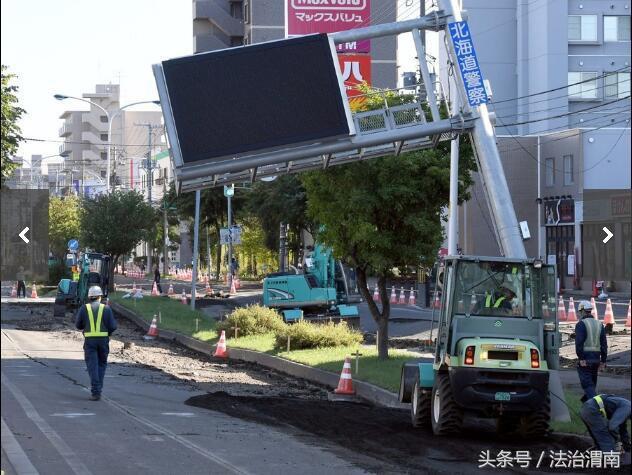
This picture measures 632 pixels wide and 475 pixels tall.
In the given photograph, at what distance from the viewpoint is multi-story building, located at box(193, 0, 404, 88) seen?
51.8 meters

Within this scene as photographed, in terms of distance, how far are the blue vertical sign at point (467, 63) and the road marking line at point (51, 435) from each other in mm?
8889

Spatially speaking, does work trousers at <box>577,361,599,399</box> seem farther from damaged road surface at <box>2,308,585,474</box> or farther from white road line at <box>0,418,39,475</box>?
white road line at <box>0,418,39,475</box>

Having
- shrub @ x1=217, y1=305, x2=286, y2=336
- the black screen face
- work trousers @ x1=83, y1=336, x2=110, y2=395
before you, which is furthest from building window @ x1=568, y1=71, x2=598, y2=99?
work trousers @ x1=83, y1=336, x2=110, y2=395

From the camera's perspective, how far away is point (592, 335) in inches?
720

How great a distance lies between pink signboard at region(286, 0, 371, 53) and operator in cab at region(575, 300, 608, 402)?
27679 mm

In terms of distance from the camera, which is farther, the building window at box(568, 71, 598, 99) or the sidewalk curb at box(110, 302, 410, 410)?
the building window at box(568, 71, 598, 99)

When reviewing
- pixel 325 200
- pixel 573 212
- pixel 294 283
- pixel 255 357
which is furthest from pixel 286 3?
pixel 325 200

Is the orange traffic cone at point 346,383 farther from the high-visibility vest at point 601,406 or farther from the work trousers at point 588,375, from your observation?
the high-visibility vest at point 601,406

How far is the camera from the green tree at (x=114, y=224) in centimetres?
2020

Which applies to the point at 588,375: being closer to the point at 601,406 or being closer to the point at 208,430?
the point at 601,406

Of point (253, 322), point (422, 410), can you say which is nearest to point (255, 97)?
point (422, 410)

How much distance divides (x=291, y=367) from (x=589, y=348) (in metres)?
9.65

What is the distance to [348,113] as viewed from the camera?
63.5 ft

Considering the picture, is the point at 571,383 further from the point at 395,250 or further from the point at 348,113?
the point at 348,113
